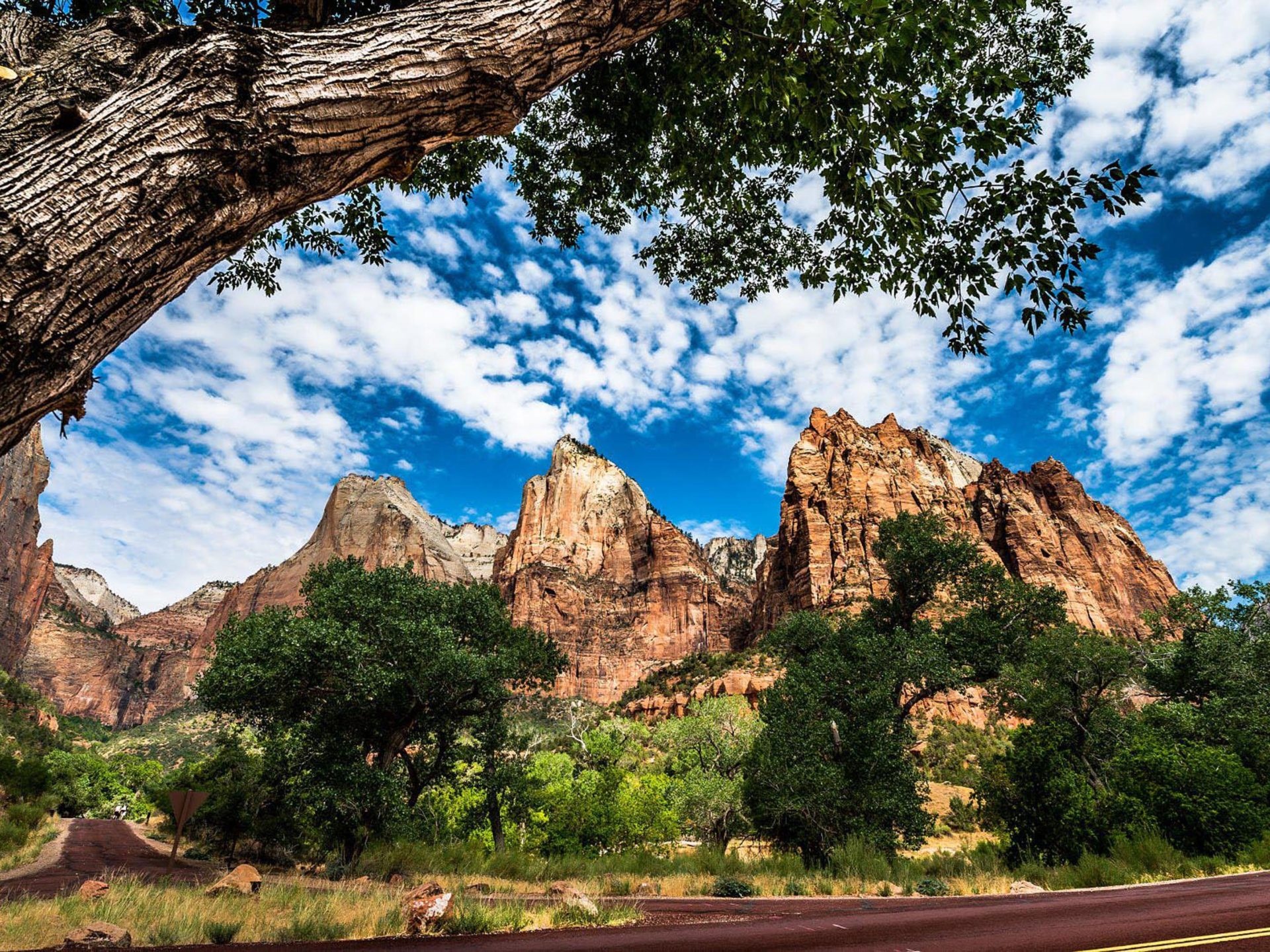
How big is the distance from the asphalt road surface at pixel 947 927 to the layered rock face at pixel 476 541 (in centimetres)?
16804

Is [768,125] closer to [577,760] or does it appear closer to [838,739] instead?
[838,739]

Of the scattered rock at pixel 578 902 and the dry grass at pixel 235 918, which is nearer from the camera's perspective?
the dry grass at pixel 235 918

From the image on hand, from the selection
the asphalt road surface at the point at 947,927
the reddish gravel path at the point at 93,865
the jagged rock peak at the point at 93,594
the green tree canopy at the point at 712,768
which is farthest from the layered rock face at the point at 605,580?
the jagged rock peak at the point at 93,594

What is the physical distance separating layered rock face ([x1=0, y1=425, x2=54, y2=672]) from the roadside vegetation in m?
85.6

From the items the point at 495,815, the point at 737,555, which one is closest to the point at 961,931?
the point at 495,815

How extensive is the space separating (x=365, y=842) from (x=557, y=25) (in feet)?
59.4

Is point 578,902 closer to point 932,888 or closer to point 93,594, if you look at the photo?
point 932,888

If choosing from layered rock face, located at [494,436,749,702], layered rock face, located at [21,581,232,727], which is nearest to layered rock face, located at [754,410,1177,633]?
layered rock face, located at [494,436,749,702]

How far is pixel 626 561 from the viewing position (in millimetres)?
119125

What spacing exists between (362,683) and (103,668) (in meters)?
164

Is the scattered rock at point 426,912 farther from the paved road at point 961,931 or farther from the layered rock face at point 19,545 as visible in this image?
the layered rock face at point 19,545

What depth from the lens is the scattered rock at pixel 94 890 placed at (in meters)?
8.95

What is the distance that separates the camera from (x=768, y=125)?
15.8 feet

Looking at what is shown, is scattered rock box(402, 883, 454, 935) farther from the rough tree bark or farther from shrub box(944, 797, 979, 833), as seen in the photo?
shrub box(944, 797, 979, 833)
